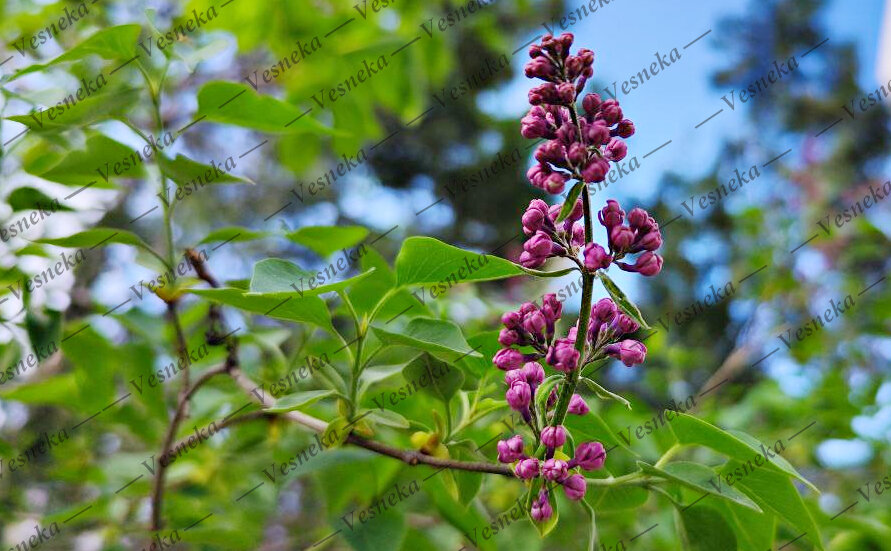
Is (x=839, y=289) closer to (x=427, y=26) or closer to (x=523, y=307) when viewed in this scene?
(x=427, y=26)

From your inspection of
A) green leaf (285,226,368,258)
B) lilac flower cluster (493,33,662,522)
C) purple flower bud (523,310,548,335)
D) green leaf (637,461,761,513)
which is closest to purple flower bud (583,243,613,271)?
lilac flower cluster (493,33,662,522)

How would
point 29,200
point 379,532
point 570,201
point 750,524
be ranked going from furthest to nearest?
point 29,200 < point 379,532 < point 750,524 < point 570,201

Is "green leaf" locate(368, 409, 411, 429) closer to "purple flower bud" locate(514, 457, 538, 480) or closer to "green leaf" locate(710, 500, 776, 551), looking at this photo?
"purple flower bud" locate(514, 457, 538, 480)

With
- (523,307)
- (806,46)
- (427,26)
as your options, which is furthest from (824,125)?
(523,307)

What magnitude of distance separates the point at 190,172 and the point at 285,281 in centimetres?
36

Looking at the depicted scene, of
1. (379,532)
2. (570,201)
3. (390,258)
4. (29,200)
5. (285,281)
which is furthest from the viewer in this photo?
(390,258)

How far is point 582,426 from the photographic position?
0.76 metres

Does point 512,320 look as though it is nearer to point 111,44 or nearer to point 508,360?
point 508,360

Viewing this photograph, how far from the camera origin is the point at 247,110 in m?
0.94

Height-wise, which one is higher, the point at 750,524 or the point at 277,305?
the point at 277,305

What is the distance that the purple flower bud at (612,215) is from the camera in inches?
24.8

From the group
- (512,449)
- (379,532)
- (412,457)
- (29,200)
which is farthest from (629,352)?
(29,200)

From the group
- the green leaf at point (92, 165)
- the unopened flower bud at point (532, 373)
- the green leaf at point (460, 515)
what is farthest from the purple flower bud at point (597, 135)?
the green leaf at point (92, 165)

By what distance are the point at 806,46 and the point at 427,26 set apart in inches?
379
